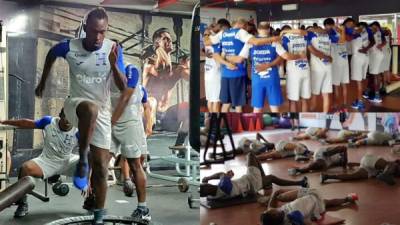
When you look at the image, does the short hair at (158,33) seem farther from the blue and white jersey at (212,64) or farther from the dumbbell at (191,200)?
the dumbbell at (191,200)

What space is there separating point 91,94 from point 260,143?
928 millimetres

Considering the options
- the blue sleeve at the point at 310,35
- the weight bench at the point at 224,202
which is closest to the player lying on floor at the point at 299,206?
the weight bench at the point at 224,202

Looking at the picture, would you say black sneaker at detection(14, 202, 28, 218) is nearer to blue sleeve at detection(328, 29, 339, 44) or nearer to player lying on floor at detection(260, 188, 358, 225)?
player lying on floor at detection(260, 188, 358, 225)

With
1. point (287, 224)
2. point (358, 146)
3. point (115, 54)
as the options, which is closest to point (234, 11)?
point (115, 54)

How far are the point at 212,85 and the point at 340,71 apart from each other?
69 cm

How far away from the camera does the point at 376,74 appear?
7.45 ft

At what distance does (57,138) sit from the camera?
202cm

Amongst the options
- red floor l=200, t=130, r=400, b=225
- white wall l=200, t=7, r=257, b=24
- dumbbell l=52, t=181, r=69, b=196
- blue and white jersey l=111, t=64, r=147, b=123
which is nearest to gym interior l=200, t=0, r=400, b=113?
white wall l=200, t=7, r=257, b=24

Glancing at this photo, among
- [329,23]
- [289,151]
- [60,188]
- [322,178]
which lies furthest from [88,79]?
[322,178]

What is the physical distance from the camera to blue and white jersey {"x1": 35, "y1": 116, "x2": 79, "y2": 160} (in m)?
2.01

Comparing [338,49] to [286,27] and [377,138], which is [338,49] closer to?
[286,27]

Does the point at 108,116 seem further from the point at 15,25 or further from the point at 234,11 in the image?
the point at 234,11

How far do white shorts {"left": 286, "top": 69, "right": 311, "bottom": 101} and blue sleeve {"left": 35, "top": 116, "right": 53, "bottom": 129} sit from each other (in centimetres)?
121

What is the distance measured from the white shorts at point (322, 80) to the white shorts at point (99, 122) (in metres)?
1.08
